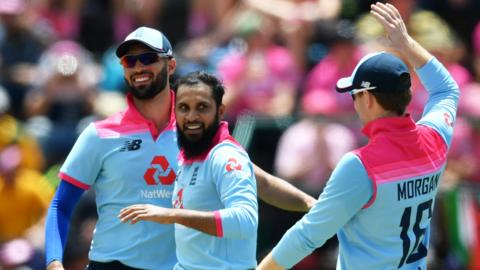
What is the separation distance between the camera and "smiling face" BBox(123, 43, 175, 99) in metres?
6.46

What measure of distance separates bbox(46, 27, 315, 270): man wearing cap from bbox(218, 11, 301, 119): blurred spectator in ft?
13.5

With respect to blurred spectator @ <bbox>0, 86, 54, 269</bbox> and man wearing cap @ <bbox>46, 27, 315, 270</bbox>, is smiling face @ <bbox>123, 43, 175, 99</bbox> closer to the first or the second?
man wearing cap @ <bbox>46, 27, 315, 270</bbox>

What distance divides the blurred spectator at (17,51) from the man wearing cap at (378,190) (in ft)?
24.1

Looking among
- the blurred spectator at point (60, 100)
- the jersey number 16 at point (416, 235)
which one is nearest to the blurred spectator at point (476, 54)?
the blurred spectator at point (60, 100)

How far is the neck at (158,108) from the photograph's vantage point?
662 centimetres

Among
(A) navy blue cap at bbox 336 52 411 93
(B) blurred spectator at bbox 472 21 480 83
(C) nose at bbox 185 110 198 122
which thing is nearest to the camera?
(A) navy blue cap at bbox 336 52 411 93

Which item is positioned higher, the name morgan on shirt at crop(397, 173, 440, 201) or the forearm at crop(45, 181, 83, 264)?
the name morgan on shirt at crop(397, 173, 440, 201)

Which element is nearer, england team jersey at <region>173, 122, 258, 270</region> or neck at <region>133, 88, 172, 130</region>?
england team jersey at <region>173, 122, 258, 270</region>

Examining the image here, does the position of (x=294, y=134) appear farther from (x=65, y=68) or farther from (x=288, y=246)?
(x=288, y=246)

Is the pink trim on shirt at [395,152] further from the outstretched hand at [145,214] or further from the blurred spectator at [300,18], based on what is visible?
the blurred spectator at [300,18]

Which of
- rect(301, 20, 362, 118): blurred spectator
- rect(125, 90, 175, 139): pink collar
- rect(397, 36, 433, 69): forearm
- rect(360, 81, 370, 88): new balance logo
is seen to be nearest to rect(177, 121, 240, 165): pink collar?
rect(125, 90, 175, 139): pink collar

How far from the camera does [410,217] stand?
5.68 meters

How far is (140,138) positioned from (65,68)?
5713 mm

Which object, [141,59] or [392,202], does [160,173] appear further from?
[392,202]
